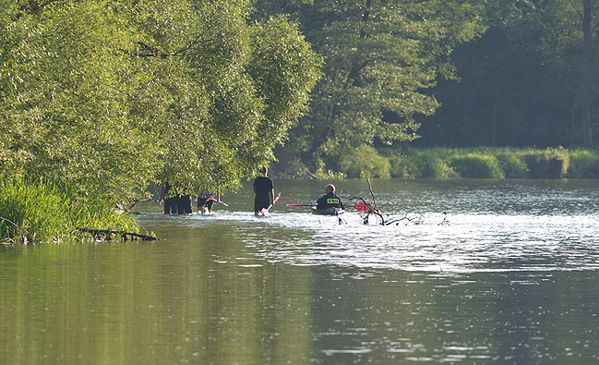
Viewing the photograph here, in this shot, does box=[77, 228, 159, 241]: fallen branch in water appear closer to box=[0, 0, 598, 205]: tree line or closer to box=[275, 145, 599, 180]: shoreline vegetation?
box=[0, 0, 598, 205]: tree line

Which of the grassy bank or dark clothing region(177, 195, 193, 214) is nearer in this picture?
the grassy bank

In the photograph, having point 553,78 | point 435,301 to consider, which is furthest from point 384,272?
point 553,78

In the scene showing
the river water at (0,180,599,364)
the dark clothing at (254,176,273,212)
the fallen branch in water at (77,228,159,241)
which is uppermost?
the dark clothing at (254,176,273,212)

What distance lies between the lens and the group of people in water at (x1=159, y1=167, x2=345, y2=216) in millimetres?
50438

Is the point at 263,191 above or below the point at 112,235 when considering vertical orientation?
above

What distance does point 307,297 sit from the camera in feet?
84.6

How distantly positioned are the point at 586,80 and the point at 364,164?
872 inches

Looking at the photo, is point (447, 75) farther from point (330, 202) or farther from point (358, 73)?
point (330, 202)

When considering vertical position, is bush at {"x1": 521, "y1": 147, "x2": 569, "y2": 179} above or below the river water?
above

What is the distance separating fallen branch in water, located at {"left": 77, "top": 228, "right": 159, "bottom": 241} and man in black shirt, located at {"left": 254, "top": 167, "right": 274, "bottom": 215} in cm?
1165

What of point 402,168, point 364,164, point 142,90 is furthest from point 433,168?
point 142,90

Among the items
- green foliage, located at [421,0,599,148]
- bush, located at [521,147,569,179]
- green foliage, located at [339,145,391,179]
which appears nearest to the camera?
green foliage, located at [339,145,391,179]

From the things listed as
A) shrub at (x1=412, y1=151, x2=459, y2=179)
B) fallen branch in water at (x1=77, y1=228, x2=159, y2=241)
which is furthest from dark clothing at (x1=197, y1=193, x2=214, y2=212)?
shrub at (x1=412, y1=151, x2=459, y2=179)

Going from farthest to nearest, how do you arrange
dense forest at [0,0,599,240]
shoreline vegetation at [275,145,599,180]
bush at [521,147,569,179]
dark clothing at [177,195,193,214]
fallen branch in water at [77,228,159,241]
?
bush at [521,147,569,179] → shoreline vegetation at [275,145,599,180] → dark clothing at [177,195,193,214] → fallen branch in water at [77,228,159,241] → dense forest at [0,0,599,240]
